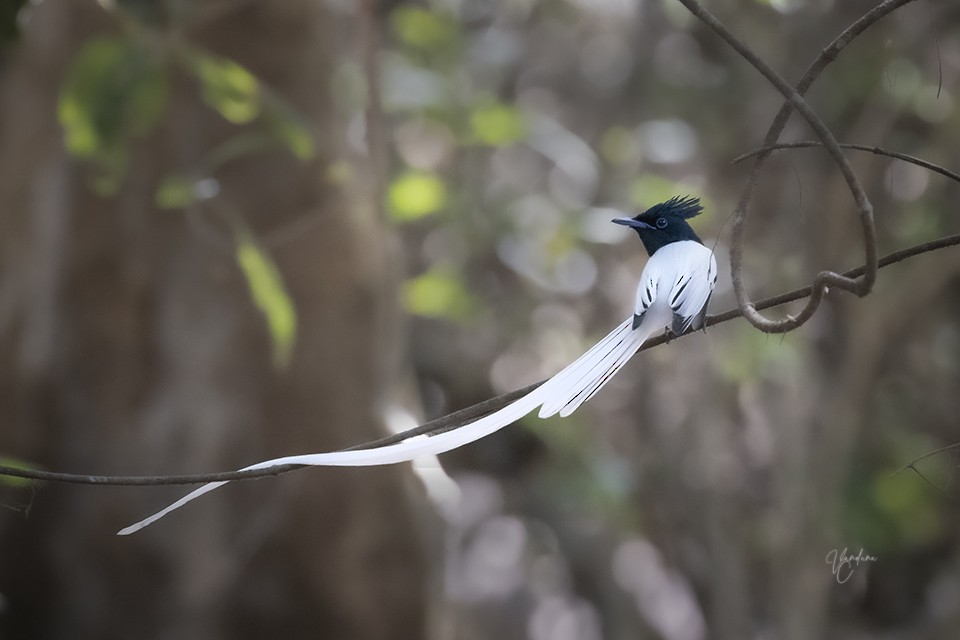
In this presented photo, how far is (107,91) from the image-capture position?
205cm

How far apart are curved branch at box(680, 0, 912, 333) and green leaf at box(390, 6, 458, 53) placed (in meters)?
2.66

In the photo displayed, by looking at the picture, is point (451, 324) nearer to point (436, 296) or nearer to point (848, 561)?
point (436, 296)

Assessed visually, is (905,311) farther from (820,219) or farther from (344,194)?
(344,194)

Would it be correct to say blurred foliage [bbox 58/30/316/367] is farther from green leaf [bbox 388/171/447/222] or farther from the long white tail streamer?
the long white tail streamer

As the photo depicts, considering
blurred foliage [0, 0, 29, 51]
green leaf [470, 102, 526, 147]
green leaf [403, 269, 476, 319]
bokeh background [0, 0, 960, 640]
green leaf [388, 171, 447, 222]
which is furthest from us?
green leaf [403, 269, 476, 319]

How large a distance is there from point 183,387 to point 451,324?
212 cm

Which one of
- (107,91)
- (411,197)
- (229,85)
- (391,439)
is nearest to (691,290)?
(391,439)

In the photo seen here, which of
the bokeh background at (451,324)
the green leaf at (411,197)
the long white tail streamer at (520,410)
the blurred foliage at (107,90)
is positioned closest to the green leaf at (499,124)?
the bokeh background at (451,324)

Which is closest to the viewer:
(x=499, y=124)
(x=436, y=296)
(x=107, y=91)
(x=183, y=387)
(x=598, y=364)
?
(x=598, y=364)

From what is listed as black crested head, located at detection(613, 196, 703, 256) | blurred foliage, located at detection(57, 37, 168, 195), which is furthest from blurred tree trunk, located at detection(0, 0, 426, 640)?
black crested head, located at detection(613, 196, 703, 256)

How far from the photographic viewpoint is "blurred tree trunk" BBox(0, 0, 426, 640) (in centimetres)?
265

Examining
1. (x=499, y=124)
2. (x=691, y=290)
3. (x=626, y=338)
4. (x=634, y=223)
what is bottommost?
(x=626, y=338)

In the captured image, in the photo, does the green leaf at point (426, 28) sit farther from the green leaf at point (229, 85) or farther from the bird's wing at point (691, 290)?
the bird's wing at point (691, 290)

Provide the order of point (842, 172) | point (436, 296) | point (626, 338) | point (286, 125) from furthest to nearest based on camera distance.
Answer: point (436, 296), point (286, 125), point (626, 338), point (842, 172)
